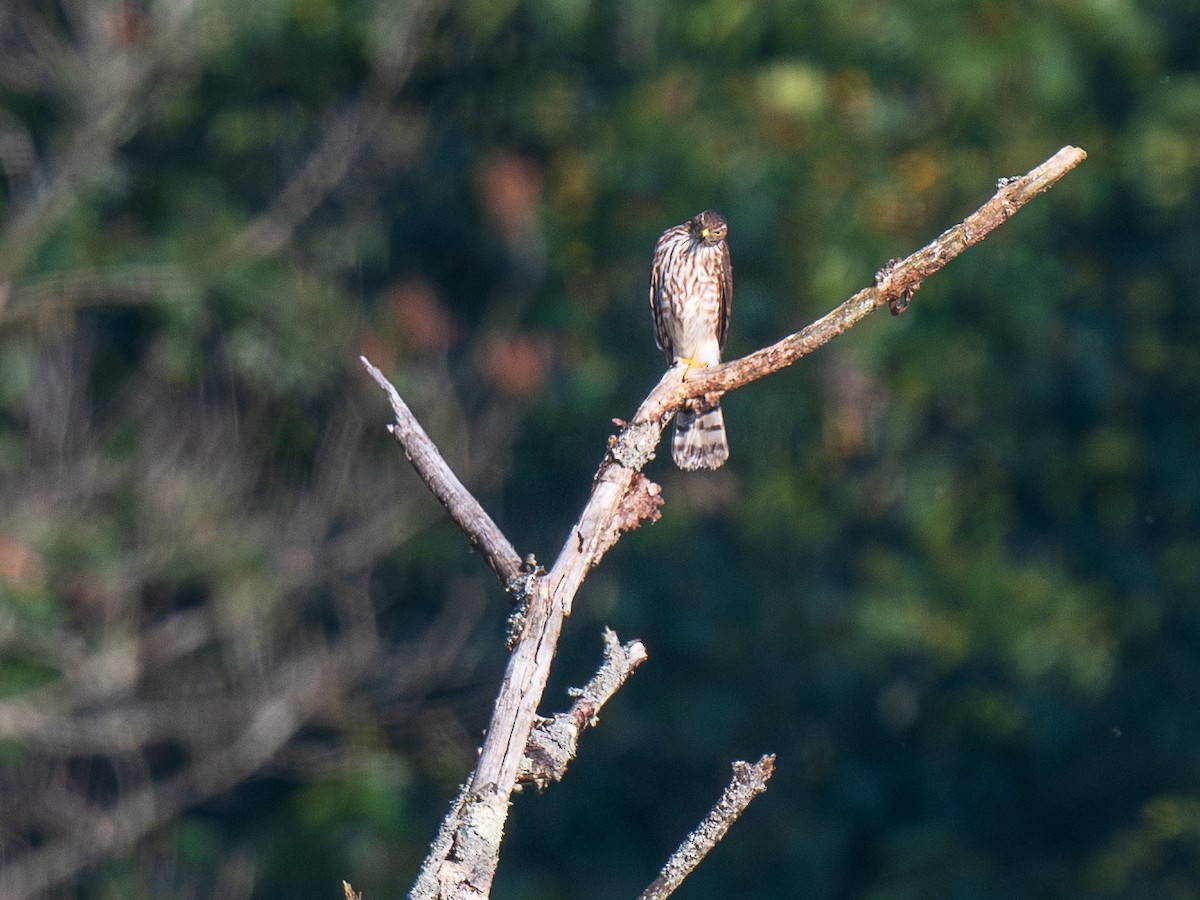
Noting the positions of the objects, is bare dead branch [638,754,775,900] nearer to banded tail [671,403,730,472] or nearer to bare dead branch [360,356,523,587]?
bare dead branch [360,356,523,587]

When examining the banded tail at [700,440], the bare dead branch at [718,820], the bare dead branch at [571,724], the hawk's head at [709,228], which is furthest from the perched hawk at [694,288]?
the bare dead branch at [718,820]

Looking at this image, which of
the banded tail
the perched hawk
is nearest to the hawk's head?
the perched hawk

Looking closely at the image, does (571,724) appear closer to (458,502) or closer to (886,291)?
(458,502)

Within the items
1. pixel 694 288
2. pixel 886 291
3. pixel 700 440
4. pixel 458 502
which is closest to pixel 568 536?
pixel 458 502

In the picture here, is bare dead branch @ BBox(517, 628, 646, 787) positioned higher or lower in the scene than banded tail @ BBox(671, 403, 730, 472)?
lower

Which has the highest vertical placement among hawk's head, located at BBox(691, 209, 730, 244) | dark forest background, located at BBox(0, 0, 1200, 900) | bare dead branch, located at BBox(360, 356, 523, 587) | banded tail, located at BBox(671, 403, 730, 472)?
dark forest background, located at BBox(0, 0, 1200, 900)

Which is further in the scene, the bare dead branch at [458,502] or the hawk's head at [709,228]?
the hawk's head at [709,228]

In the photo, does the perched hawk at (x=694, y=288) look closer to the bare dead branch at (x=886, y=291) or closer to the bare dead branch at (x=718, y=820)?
the bare dead branch at (x=886, y=291)
